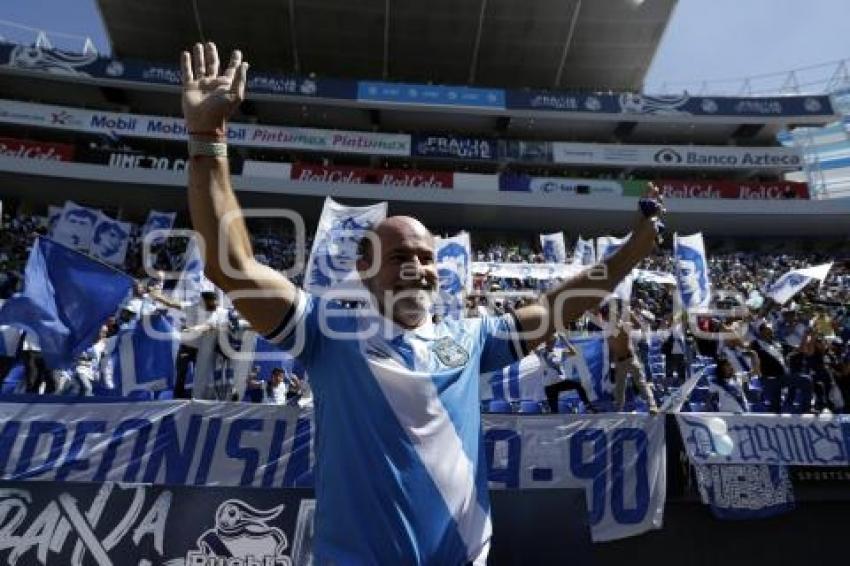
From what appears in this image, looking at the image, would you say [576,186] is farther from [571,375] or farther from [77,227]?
[571,375]

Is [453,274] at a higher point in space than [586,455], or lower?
higher

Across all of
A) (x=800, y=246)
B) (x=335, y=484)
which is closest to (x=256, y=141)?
(x=800, y=246)

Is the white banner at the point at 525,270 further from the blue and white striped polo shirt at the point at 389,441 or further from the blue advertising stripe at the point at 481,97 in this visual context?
the blue advertising stripe at the point at 481,97

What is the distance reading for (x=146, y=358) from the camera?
739cm

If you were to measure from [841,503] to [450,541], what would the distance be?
473 cm

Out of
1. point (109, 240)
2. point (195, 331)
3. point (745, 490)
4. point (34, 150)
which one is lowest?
point (745, 490)

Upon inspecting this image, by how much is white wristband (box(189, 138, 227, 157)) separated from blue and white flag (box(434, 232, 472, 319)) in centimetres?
812

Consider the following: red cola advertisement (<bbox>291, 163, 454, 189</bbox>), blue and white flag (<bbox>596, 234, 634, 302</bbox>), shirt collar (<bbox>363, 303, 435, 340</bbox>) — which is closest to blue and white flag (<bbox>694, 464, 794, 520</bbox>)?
shirt collar (<bbox>363, 303, 435, 340</bbox>)

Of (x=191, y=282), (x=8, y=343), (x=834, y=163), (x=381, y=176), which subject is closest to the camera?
(x=8, y=343)

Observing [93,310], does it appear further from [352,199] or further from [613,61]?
[613,61]

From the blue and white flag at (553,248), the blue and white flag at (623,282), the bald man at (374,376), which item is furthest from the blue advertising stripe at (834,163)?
the bald man at (374,376)

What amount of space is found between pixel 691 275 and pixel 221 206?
37.2 ft

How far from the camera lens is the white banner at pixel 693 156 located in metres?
36.2

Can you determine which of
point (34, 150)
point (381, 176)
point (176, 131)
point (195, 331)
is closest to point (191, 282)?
point (195, 331)
